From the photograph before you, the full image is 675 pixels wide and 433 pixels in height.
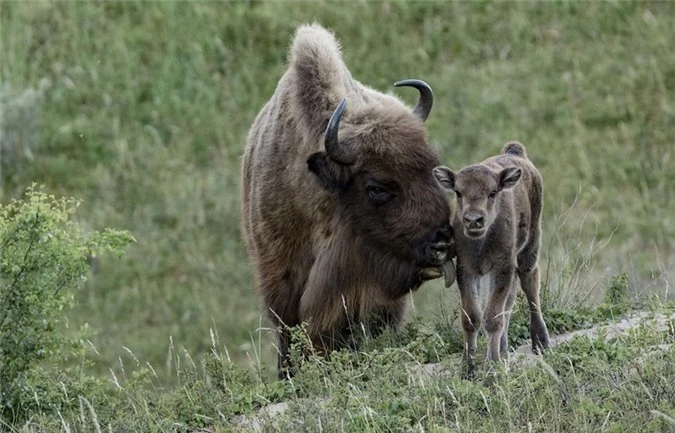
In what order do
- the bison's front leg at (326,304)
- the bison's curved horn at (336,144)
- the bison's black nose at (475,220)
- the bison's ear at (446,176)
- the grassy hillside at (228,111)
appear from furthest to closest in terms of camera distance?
the grassy hillside at (228,111), the bison's front leg at (326,304), the bison's curved horn at (336,144), the bison's ear at (446,176), the bison's black nose at (475,220)

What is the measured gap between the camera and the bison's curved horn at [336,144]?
31.2ft

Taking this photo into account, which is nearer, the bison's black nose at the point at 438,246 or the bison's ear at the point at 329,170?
the bison's black nose at the point at 438,246

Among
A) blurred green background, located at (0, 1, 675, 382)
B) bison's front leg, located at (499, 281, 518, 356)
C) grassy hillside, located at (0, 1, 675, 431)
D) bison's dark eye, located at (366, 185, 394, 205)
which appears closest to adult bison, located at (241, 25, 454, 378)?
bison's dark eye, located at (366, 185, 394, 205)

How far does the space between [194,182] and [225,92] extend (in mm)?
1977

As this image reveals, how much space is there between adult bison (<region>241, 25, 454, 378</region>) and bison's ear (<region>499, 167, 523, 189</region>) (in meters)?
0.93

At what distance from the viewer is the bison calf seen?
314 inches

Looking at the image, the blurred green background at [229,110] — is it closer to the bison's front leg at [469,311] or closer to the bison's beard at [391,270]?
the bison's beard at [391,270]

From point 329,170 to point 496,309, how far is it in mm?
2014

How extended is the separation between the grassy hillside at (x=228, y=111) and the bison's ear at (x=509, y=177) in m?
10.0

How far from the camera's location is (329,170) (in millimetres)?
9750

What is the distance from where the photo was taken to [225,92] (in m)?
22.2

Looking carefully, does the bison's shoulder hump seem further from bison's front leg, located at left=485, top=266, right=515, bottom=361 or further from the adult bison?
bison's front leg, located at left=485, top=266, right=515, bottom=361

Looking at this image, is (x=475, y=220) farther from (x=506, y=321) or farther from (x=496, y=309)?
(x=506, y=321)

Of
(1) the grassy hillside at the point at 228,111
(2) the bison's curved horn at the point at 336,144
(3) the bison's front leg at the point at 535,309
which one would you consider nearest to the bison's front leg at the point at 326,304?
→ (2) the bison's curved horn at the point at 336,144
